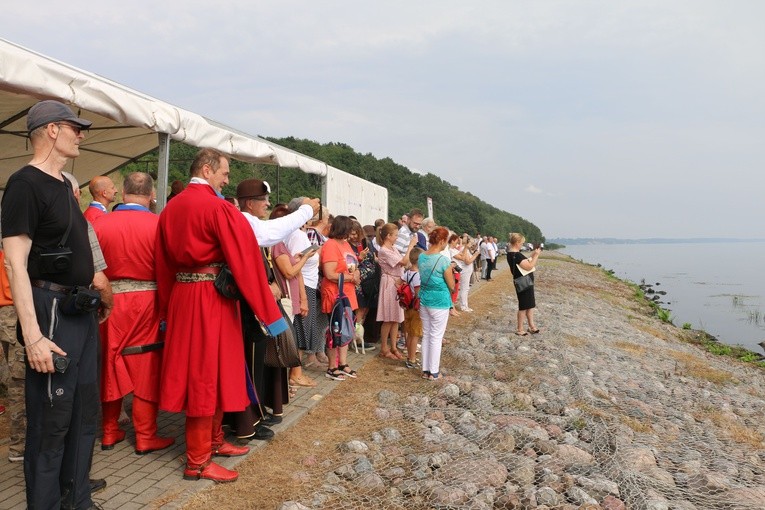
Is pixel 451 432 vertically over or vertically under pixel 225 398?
under

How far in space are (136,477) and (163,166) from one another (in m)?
3.29

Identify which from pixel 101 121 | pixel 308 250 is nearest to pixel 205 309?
pixel 308 250

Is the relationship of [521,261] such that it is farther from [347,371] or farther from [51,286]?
[51,286]

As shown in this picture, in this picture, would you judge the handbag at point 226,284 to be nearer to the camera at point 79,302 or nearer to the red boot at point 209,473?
the camera at point 79,302

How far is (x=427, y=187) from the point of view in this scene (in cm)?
6800

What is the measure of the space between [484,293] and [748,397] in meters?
9.17

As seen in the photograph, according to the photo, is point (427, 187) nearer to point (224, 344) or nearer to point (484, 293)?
point (484, 293)

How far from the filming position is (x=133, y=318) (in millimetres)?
4113

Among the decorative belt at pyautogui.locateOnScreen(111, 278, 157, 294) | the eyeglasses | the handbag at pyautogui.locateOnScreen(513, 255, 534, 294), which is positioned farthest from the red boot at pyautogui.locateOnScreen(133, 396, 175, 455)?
the handbag at pyautogui.locateOnScreen(513, 255, 534, 294)

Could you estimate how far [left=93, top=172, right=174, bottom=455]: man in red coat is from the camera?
4051mm

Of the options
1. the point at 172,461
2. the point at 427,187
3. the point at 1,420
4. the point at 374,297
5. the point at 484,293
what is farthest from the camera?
the point at 427,187

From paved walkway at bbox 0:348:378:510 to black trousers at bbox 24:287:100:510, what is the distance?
536 mm

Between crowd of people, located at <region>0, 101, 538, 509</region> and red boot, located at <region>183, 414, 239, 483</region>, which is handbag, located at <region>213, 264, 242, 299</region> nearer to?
crowd of people, located at <region>0, 101, 538, 509</region>

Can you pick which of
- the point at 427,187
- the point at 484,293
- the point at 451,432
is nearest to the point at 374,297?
the point at 451,432
